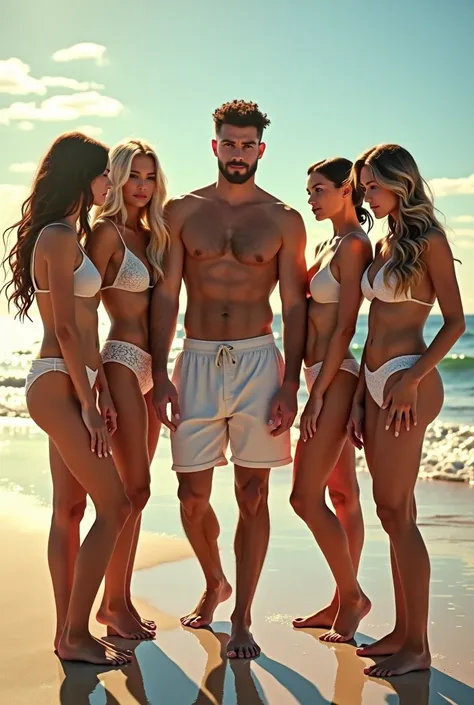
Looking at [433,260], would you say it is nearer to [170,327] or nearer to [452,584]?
[170,327]

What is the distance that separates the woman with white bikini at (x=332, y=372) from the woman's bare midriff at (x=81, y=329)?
1.05 m

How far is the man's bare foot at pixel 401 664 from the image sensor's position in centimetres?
445

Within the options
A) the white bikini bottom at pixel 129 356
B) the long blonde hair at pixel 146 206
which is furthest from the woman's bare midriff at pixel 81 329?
the long blonde hair at pixel 146 206

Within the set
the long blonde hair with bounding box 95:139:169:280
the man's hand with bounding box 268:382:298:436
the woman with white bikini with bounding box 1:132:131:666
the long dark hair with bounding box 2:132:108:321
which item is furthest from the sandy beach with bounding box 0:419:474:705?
the long blonde hair with bounding box 95:139:169:280

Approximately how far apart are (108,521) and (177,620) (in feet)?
3.21

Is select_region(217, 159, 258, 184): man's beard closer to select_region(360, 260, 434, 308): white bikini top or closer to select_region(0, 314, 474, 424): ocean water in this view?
select_region(360, 260, 434, 308): white bikini top

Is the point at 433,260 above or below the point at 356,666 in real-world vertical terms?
above

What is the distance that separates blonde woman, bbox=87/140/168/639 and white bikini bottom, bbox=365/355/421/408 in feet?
3.61

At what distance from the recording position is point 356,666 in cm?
460

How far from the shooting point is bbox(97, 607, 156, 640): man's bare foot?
4.96 metres

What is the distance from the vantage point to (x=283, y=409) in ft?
16.6

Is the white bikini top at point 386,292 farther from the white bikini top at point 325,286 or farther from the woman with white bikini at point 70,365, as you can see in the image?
the woman with white bikini at point 70,365

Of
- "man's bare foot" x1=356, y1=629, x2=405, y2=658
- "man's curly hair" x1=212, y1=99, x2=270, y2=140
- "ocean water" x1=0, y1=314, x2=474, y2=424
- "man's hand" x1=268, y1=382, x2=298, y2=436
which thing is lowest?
"ocean water" x1=0, y1=314, x2=474, y2=424

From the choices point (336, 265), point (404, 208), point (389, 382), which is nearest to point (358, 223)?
point (336, 265)
